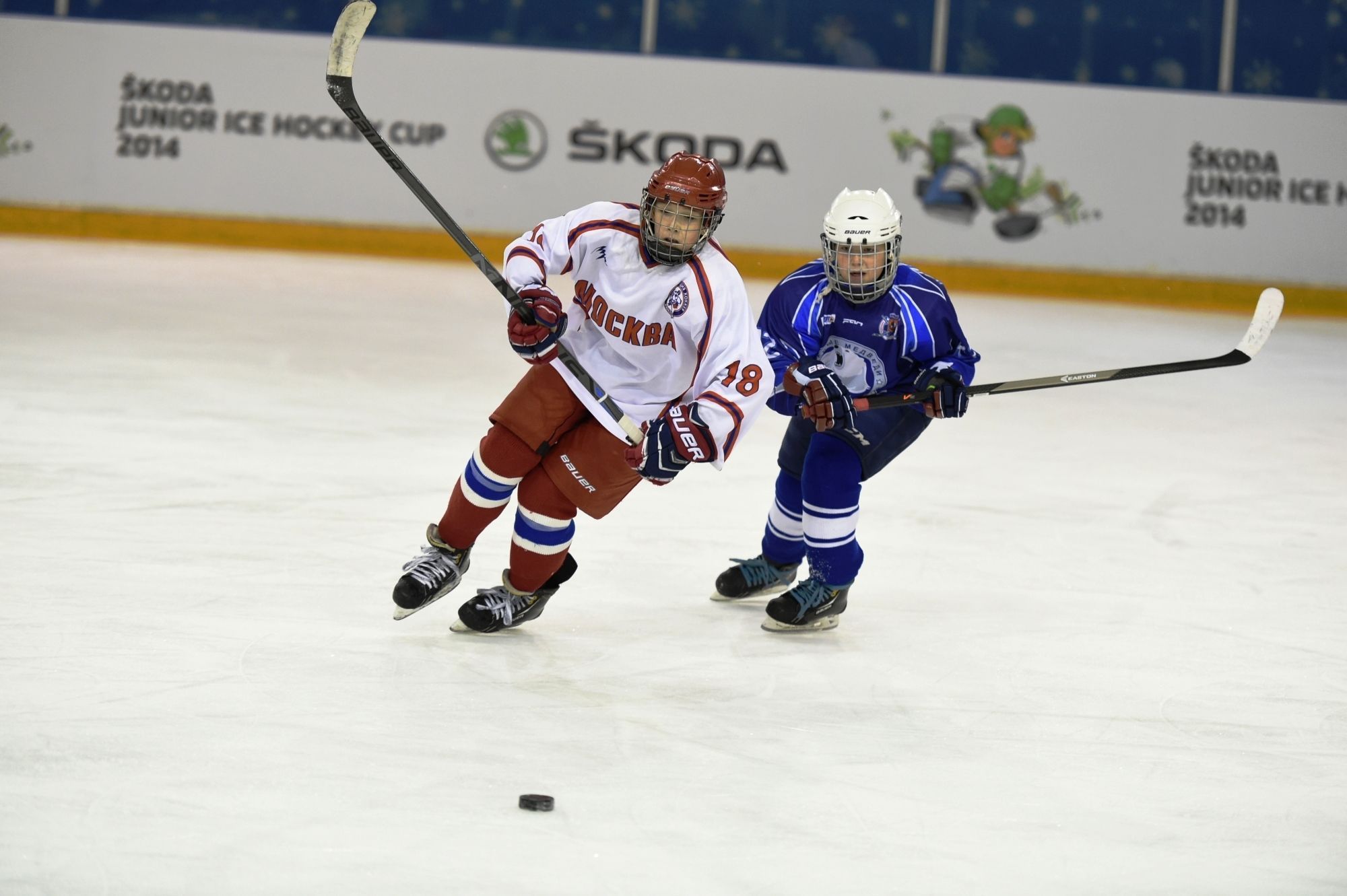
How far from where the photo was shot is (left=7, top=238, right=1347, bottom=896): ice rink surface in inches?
72.7

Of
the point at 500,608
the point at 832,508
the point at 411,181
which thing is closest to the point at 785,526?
the point at 832,508

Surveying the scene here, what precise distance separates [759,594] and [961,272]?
6385 millimetres

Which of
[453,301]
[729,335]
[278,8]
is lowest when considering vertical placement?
[453,301]

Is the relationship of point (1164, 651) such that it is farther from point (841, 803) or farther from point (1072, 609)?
point (841, 803)

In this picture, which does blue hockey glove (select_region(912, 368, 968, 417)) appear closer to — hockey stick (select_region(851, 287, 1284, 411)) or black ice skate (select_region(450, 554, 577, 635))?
hockey stick (select_region(851, 287, 1284, 411))

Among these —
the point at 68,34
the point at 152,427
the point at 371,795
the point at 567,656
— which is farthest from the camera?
the point at 68,34

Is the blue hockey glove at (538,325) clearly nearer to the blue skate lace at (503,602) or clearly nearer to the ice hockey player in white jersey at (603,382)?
the ice hockey player in white jersey at (603,382)

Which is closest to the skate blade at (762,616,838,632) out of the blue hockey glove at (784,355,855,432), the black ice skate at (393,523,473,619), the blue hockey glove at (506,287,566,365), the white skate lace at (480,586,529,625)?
the blue hockey glove at (784,355,855,432)

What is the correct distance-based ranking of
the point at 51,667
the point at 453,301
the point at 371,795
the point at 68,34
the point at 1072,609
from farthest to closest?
the point at 68,34, the point at 453,301, the point at 1072,609, the point at 51,667, the point at 371,795

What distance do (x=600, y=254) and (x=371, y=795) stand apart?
3.80 feet

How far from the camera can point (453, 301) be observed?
757 centimetres

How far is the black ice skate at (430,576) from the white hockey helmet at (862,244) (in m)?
0.87

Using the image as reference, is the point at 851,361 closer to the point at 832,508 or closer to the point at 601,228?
the point at 832,508

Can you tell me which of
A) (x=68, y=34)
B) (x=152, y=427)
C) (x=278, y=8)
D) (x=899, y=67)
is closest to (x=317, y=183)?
(x=278, y=8)
